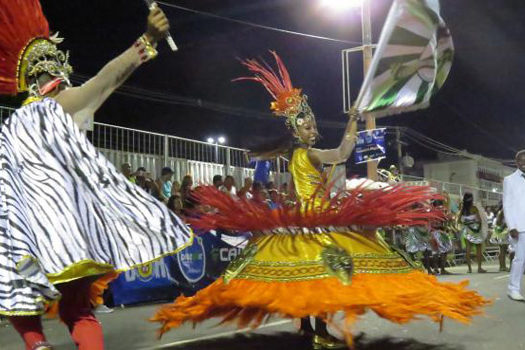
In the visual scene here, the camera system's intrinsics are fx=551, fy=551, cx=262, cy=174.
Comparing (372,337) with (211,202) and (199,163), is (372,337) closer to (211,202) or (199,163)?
(211,202)

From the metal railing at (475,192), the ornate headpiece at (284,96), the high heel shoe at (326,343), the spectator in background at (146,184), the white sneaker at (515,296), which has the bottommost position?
the high heel shoe at (326,343)

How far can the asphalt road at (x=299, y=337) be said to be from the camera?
420 cm

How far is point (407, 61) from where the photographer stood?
4.29 metres

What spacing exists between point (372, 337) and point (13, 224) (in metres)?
3.19

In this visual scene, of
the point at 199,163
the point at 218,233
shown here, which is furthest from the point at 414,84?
the point at 199,163

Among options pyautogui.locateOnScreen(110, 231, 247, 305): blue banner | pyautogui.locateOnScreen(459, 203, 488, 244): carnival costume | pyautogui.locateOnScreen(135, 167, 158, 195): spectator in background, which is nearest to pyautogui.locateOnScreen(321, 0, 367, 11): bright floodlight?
pyautogui.locateOnScreen(459, 203, 488, 244): carnival costume

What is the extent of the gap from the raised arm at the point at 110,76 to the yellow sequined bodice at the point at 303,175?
185cm

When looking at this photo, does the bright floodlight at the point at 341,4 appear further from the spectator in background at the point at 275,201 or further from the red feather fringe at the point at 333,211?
the red feather fringe at the point at 333,211

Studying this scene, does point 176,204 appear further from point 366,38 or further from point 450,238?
point 450,238

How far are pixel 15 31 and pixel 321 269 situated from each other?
224 cm

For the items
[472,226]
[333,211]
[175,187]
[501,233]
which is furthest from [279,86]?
[501,233]

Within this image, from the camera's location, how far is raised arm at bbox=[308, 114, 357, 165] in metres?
4.34

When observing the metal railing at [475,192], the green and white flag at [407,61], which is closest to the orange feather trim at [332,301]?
the green and white flag at [407,61]

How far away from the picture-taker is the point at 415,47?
14.1ft
